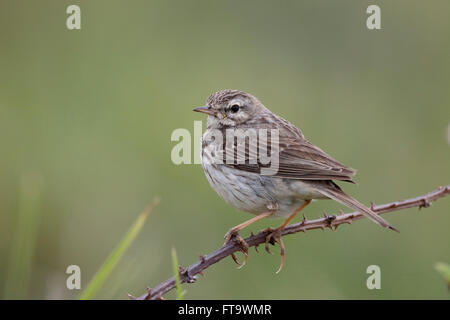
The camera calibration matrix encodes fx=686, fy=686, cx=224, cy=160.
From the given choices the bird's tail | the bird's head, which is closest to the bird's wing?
the bird's tail

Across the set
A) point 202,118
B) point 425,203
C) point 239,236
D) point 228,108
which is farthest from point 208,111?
point 425,203

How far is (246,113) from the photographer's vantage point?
6.26 metres

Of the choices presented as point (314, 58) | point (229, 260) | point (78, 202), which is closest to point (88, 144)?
point (78, 202)

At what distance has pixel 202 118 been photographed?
849 cm

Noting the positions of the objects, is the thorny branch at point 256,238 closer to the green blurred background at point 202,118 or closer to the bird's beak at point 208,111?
the bird's beak at point 208,111

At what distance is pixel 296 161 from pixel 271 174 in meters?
0.22

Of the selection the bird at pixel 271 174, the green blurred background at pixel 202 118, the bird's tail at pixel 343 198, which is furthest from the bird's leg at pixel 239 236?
the green blurred background at pixel 202 118

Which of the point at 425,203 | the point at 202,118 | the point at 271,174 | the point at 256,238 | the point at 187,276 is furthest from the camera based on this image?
the point at 202,118

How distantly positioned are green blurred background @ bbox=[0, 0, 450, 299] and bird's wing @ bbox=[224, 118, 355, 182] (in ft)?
4.87

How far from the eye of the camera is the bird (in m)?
4.98

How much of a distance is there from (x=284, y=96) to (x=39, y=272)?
3.82 m

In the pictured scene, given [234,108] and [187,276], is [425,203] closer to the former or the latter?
[187,276]

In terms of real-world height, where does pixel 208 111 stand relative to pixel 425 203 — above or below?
above

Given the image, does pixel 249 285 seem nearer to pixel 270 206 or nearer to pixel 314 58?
pixel 270 206
